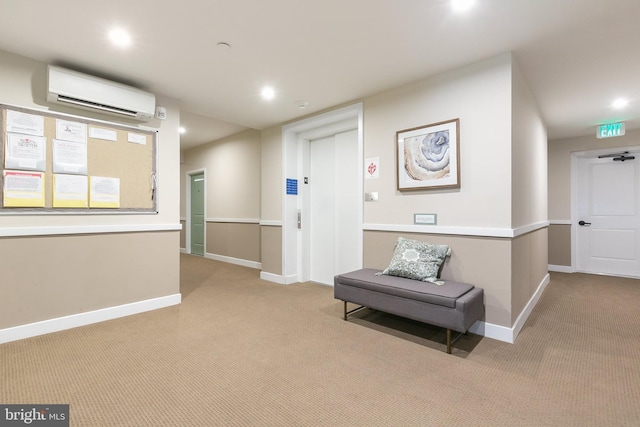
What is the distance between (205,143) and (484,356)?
6561mm

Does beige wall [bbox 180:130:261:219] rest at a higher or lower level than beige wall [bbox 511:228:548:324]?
higher

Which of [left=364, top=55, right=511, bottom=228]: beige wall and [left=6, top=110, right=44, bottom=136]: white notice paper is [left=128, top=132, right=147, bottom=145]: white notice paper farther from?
[left=364, top=55, right=511, bottom=228]: beige wall

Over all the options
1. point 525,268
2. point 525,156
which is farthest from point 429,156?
point 525,268

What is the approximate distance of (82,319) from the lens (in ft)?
9.39

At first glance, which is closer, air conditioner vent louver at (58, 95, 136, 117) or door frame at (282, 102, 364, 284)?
air conditioner vent louver at (58, 95, 136, 117)

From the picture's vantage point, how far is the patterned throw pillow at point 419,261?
2.74m

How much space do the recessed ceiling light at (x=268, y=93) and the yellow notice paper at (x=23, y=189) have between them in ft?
7.39

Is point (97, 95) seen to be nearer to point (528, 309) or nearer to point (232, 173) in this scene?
point (232, 173)

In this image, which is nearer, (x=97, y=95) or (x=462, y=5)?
(x=462, y=5)

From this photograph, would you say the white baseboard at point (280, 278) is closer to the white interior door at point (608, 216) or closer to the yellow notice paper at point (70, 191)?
the yellow notice paper at point (70, 191)

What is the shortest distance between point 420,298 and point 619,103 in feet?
12.7

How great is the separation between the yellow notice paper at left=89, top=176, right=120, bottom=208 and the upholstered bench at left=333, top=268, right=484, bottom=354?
2.44 m

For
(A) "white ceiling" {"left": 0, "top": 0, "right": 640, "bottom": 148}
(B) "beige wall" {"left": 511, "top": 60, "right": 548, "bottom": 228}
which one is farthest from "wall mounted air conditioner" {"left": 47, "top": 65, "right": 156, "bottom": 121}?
(B) "beige wall" {"left": 511, "top": 60, "right": 548, "bottom": 228}

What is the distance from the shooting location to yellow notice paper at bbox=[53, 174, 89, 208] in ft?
9.01
